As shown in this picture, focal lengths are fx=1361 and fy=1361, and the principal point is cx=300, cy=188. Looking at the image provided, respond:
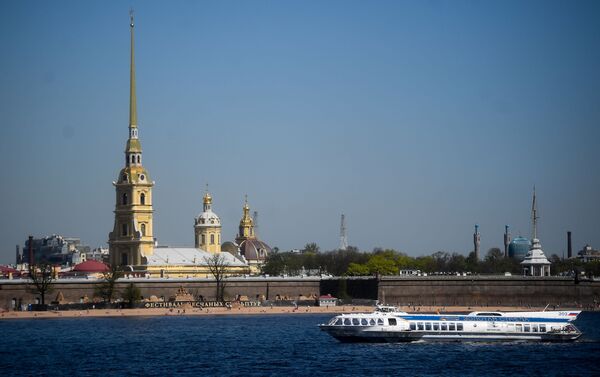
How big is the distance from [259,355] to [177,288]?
232 feet

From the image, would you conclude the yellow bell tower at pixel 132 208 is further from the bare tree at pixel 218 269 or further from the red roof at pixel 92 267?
the bare tree at pixel 218 269

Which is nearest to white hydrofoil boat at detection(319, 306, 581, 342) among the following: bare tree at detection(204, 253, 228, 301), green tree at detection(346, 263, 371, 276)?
bare tree at detection(204, 253, 228, 301)

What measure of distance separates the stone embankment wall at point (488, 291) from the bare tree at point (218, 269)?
17660mm

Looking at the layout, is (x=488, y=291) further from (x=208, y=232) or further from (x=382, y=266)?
(x=208, y=232)

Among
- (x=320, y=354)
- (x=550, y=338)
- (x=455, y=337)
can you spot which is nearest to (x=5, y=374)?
(x=320, y=354)

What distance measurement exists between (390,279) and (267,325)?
3801 cm

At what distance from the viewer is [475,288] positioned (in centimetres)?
14988

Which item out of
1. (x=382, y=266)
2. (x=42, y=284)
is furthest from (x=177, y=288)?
(x=382, y=266)

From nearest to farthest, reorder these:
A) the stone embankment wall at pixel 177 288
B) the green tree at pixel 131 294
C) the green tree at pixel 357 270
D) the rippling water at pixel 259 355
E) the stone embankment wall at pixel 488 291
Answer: the rippling water at pixel 259 355 → the green tree at pixel 131 294 → the stone embankment wall at pixel 177 288 → the stone embankment wall at pixel 488 291 → the green tree at pixel 357 270

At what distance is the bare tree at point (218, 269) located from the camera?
499 ft

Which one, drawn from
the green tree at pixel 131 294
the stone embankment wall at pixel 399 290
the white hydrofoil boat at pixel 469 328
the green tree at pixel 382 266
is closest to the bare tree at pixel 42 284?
the stone embankment wall at pixel 399 290

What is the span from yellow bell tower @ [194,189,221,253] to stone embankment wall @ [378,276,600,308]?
1527 inches

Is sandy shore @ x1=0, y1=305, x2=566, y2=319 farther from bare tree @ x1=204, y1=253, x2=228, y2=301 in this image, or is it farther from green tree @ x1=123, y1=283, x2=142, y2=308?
bare tree @ x1=204, y1=253, x2=228, y2=301

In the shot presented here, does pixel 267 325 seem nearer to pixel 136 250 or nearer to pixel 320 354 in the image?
pixel 320 354
